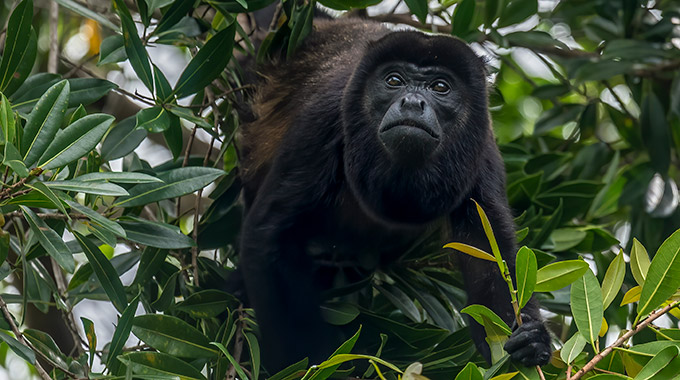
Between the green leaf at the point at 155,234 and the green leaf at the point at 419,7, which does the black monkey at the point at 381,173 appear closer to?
the green leaf at the point at 419,7

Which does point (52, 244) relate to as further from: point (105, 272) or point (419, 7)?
point (419, 7)

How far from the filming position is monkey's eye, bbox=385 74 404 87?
3074 mm

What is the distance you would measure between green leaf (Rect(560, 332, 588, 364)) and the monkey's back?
188 cm

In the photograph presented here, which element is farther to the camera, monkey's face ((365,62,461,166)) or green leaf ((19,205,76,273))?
monkey's face ((365,62,461,166))

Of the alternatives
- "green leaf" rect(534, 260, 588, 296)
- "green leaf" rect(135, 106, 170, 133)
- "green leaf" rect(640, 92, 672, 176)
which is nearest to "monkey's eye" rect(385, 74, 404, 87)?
"green leaf" rect(135, 106, 170, 133)

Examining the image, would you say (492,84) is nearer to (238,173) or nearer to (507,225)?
(507,225)

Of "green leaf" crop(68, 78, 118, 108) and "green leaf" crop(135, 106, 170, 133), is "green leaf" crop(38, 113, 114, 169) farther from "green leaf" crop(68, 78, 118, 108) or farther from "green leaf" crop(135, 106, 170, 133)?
"green leaf" crop(68, 78, 118, 108)

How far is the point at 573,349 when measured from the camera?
182 centimetres

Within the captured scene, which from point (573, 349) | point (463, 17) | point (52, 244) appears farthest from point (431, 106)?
point (52, 244)

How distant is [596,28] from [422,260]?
1.79 metres

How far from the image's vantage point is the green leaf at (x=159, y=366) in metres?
2.15

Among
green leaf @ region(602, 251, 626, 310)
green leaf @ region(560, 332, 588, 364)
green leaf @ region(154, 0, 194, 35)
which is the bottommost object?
green leaf @ region(560, 332, 588, 364)

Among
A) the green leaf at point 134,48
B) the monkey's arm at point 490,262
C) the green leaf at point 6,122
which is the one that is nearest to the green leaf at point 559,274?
the monkey's arm at point 490,262

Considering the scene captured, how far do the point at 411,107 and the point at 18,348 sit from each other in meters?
1.54
